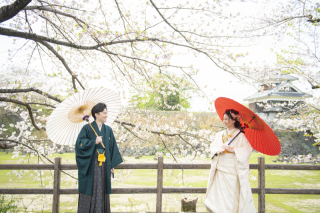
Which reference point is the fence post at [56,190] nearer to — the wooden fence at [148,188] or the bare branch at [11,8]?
the wooden fence at [148,188]

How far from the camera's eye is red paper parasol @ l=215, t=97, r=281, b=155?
2.38 metres

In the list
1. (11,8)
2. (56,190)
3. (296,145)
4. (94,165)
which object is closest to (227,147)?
(94,165)

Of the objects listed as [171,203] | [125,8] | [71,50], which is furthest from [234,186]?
[171,203]

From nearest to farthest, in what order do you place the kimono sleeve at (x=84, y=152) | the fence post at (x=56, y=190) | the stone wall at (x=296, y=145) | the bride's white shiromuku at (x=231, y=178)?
1. the kimono sleeve at (x=84, y=152)
2. the bride's white shiromuku at (x=231, y=178)
3. the fence post at (x=56, y=190)
4. the stone wall at (x=296, y=145)

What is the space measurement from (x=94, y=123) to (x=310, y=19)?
19.9 feet

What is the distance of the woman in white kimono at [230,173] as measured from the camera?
2.46m

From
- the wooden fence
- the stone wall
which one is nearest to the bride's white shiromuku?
the wooden fence

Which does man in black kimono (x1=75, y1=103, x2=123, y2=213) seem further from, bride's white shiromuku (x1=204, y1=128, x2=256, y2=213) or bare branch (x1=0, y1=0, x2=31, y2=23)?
bare branch (x1=0, y1=0, x2=31, y2=23)

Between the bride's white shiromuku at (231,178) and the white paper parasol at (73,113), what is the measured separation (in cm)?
152

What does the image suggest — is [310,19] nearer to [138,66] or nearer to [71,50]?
[138,66]

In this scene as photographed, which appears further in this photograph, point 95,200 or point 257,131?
point 257,131

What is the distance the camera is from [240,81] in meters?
3.71

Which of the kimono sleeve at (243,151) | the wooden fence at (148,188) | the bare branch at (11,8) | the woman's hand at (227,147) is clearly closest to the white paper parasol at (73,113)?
the wooden fence at (148,188)

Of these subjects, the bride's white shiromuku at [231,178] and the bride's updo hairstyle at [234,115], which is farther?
the bride's updo hairstyle at [234,115]
